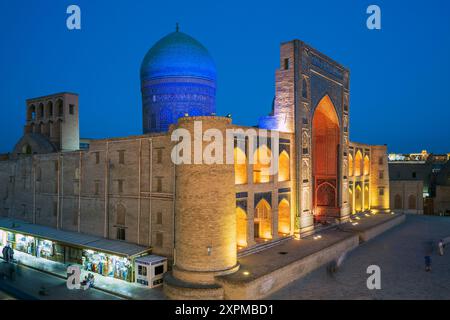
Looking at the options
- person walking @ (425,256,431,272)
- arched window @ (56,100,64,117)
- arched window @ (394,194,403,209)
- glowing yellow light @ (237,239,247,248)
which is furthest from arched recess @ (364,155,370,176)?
arched window @ (56,100,64,117)

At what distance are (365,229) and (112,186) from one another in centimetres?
1581

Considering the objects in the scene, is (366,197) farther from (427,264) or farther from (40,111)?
(40,111)

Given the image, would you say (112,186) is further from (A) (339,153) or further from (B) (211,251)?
(A) (339,153)

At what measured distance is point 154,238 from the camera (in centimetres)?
1733

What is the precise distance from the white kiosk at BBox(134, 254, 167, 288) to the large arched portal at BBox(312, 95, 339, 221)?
15035mm

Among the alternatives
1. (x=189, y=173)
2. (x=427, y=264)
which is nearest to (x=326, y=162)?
(x=427, y=264)

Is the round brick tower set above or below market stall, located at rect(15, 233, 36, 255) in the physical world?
above

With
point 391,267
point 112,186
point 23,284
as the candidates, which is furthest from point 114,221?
point 391,267

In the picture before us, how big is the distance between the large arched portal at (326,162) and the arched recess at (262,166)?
872cm

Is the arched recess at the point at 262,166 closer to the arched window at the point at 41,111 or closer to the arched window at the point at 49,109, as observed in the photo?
the arched window at the point at 49,109

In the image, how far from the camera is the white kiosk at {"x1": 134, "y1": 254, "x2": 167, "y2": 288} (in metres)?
15.5

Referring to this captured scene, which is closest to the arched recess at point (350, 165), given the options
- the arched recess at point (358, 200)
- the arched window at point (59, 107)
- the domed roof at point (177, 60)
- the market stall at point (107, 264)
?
the arched recess at point (358, 200)

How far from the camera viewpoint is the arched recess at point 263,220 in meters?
19.8

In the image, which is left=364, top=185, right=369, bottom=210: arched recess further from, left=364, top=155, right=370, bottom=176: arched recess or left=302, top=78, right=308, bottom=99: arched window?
left=302, top=78, right=308, bottom=99: arched window
